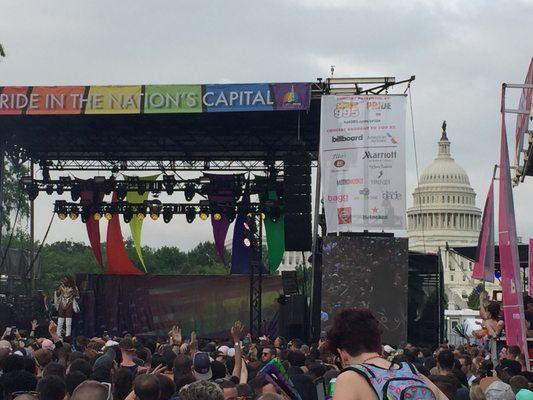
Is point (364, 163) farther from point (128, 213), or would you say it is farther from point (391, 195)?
point (128, 213)

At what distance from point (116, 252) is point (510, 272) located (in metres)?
21.8

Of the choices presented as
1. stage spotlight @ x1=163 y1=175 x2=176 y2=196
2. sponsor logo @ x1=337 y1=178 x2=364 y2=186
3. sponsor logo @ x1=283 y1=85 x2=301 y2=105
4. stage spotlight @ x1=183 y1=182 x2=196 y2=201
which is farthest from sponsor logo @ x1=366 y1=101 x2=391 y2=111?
stage spotlight @ x1=163 y1=175 x2=176 y2=196

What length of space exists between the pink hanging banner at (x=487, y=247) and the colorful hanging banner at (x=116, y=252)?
45.9 feet

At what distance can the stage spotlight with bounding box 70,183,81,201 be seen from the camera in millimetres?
29005

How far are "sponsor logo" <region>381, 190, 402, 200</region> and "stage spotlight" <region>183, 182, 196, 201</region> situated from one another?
8589mm

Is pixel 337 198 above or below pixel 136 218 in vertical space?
below

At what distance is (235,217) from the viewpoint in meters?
29.4

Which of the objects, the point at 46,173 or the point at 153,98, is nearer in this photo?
the point at 153,98

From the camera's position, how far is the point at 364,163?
21.9 m

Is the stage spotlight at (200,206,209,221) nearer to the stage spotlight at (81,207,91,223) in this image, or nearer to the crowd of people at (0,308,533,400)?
the stage spotlight at (81,207,91,223)

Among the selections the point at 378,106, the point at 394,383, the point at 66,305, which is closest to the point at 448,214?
the point at 66,305

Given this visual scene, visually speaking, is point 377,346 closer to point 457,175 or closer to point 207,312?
point 207,312

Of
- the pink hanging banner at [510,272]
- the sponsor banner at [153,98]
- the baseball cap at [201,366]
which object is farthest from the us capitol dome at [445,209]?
the baseball cap at [201,366]

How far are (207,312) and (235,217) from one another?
219 inches
